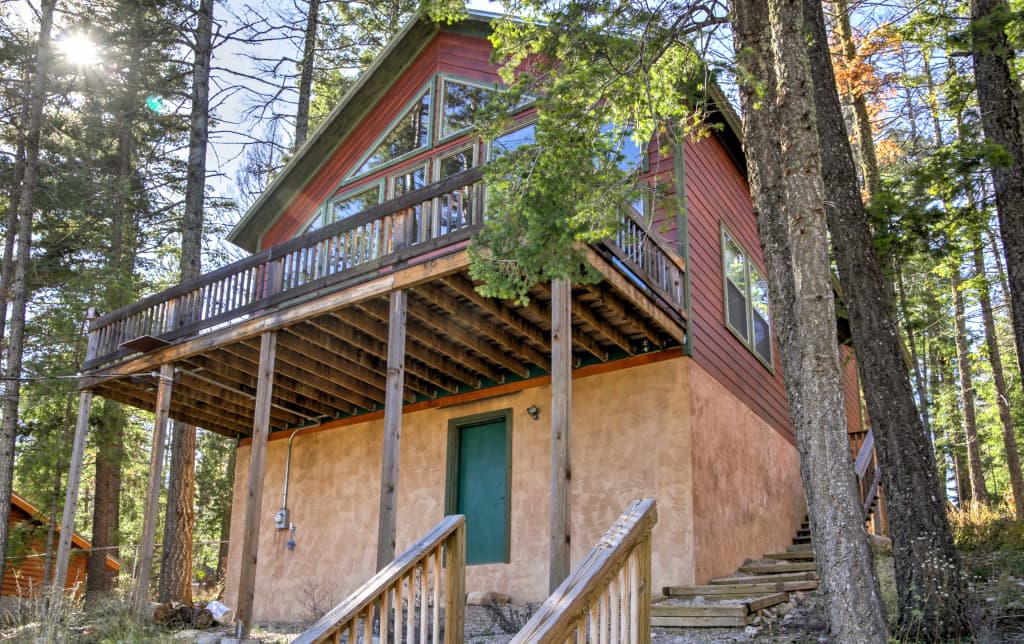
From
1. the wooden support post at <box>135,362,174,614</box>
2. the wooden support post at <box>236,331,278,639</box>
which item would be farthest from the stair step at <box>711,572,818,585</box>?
the wooden support post at <box>135,362,174,614</box>

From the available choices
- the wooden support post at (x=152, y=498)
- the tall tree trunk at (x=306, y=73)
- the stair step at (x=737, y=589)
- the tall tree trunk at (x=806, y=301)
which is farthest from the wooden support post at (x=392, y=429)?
the tall tree trunk at (x=306, y=73)

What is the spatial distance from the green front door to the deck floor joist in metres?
0.72

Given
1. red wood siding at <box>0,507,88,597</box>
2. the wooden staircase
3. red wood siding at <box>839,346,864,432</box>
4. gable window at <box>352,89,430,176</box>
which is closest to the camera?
the wooden staircase

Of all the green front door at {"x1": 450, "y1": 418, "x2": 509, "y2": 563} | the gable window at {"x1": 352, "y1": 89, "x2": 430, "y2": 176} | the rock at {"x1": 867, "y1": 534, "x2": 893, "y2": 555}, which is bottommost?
the rock at {"x1": 867, "y1": 534, "x2": 893, "y2": 555}

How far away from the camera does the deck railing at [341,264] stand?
873 centimetres

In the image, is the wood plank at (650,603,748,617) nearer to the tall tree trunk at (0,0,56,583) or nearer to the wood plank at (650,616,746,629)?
the wood plank at (650,616,746,629)

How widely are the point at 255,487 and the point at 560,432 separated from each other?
3.86 meters

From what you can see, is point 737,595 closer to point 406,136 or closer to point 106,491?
point 406,136

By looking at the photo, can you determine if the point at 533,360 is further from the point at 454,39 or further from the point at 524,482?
the point at 454,39

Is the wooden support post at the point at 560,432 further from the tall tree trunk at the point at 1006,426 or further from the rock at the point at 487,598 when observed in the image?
the tall tree trunk at the point at 1006,426

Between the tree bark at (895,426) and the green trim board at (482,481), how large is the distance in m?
5.24

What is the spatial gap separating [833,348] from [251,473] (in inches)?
262

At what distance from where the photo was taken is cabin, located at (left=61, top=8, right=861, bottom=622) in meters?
9.09

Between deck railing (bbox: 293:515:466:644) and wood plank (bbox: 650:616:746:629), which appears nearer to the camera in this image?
deck railing (bbox: 293:515:466:644)
